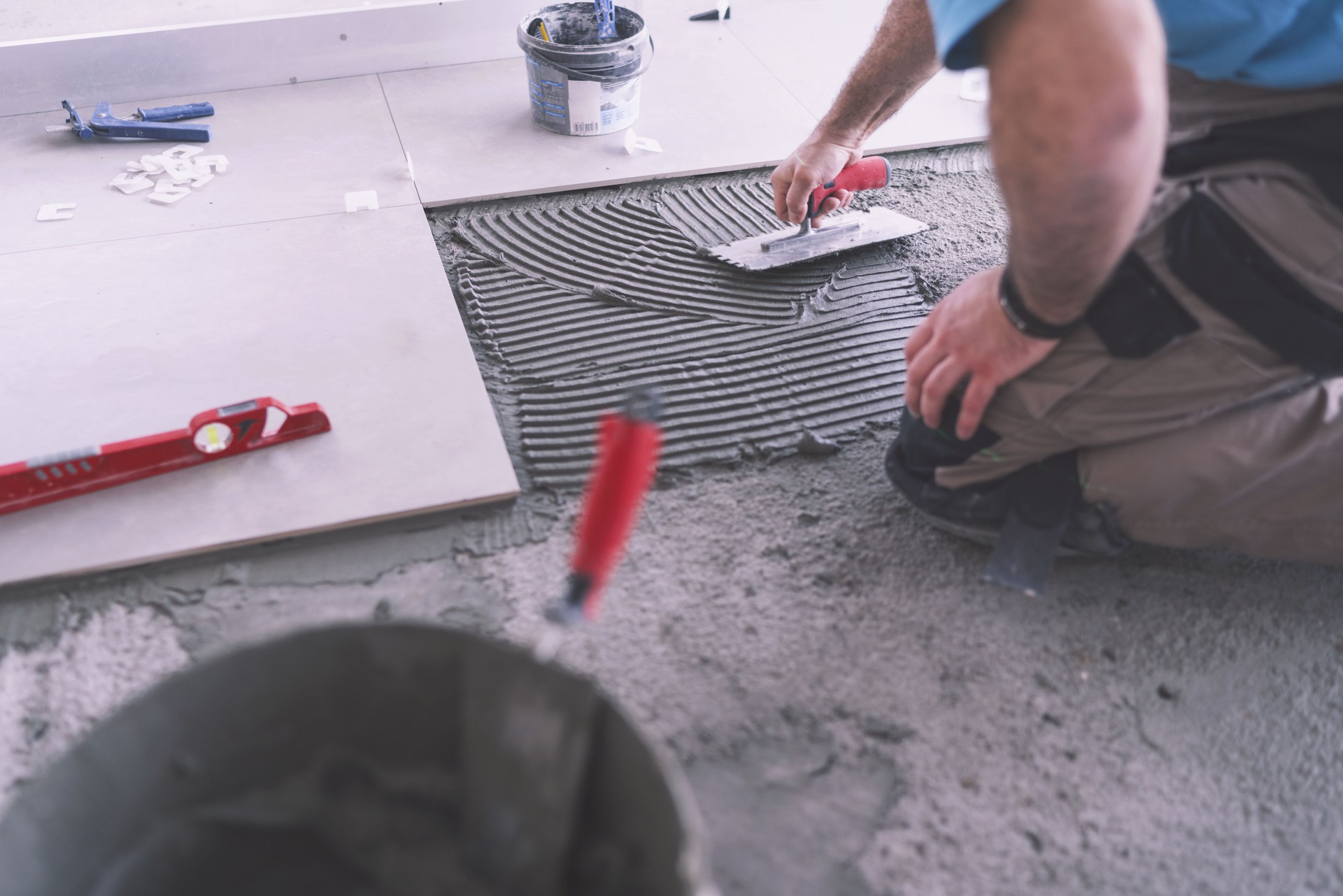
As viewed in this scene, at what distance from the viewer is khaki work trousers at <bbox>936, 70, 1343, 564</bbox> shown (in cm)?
124

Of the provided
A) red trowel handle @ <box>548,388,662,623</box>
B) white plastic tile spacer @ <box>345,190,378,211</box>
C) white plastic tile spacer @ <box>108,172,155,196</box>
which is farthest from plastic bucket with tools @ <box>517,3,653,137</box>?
red trowel handle @ <box>548,388,662,623</box>

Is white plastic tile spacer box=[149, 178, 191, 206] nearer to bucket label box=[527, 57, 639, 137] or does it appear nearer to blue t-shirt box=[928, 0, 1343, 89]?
bucket label box=[527, 57, 639, 137]

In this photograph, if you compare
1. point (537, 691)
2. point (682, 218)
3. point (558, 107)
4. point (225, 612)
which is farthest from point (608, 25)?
point (537, 691)

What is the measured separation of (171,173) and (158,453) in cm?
114

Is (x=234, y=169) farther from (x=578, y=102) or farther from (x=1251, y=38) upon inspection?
(x=1251, y=38)

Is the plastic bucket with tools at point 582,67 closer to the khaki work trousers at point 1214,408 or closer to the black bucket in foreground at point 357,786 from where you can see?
Answer: the khaki work trousers at point 1214,408

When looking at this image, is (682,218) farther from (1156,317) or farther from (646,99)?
(1156,317)

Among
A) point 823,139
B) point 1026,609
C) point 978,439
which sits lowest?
point 1026,609

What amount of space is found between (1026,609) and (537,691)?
893mm

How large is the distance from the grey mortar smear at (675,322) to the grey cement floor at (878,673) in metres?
0.17

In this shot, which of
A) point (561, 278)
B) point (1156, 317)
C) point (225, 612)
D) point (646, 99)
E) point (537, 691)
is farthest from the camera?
point (646, 99)

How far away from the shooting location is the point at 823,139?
1925mm

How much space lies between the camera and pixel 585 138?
2635 mm

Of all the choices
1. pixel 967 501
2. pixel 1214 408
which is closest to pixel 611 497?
pixel 967 501
